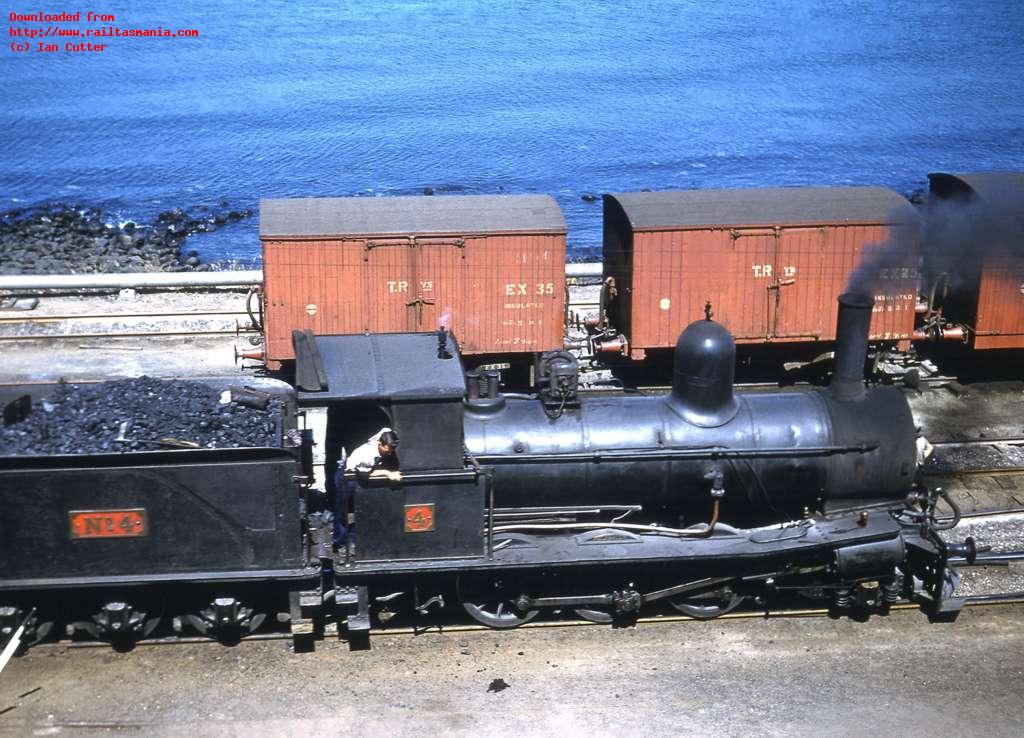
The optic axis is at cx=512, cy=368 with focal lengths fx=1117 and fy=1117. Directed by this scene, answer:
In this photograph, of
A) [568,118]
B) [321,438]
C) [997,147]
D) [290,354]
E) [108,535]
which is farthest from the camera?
[568,118]

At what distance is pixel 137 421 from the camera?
11.3 meters

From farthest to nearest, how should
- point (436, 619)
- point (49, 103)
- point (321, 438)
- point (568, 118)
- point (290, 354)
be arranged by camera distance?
point (49, 103) → point (568, 118) → point (290, 354) → point (321, 438) → point (436, 619)

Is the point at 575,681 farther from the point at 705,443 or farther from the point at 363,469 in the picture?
the point at 363,469

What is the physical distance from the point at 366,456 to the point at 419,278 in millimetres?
8496

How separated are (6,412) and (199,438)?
196cm

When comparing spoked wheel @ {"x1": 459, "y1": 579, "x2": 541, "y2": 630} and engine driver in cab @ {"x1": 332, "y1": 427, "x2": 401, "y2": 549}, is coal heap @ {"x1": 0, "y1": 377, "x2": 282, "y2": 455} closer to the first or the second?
engine driver in cab @ {"x1": 332, "y1": 427, "x2": 401, "y2": 549}

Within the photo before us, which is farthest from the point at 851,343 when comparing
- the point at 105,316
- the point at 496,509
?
the point at 105,316

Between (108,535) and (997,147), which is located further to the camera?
(997,147)

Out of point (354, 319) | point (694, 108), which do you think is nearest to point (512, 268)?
point (354, 319)

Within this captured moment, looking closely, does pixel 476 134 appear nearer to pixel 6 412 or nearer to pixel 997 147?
pixel 997 147

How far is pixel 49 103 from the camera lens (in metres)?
67.6

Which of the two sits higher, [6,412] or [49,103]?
[49,103]

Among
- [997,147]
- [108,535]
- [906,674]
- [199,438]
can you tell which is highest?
[997,147]

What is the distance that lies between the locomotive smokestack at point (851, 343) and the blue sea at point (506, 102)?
1012 inches
